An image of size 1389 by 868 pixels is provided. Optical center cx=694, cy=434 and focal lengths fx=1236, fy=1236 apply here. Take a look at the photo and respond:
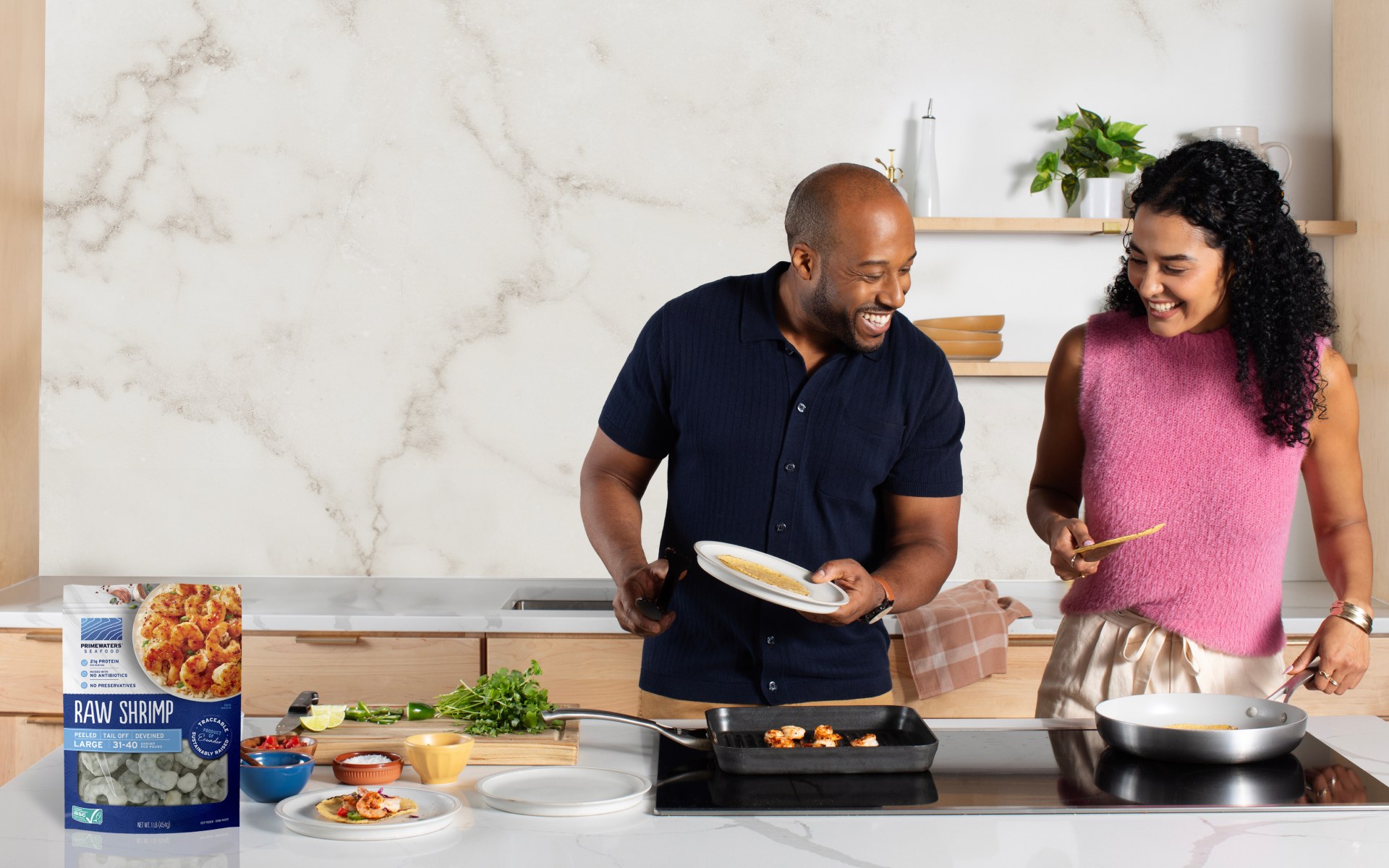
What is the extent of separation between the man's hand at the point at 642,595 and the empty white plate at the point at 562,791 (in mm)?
288

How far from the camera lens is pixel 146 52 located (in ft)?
10.1

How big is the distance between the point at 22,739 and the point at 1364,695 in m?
2.85

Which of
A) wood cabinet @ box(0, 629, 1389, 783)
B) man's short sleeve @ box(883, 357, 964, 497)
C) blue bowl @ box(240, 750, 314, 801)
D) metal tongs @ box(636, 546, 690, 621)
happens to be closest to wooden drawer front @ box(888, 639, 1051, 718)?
wood cabinet @ box(0, 629, 1389, 783)

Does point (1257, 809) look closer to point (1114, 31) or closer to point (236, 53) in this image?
point (1114, 31)

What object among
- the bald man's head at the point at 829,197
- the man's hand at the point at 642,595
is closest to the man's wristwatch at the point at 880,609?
the man's hand at the point at 642,595

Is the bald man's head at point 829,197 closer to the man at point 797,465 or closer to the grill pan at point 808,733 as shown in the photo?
the man at point 797,465

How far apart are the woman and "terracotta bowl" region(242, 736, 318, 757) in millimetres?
1024

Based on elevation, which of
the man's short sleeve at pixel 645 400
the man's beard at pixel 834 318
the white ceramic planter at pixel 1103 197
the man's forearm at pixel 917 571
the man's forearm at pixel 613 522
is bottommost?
the man's forearm at pixel 917 571

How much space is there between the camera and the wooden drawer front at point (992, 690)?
2656 mm

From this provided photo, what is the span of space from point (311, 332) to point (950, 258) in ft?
5.33

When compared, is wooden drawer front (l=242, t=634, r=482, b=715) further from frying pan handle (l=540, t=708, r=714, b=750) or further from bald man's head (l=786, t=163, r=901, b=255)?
bald man's head (l=786, t=163, r=901, b=255)

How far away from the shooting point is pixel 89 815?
1202 mm

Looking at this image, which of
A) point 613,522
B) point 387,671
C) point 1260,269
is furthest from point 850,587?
point 387,671

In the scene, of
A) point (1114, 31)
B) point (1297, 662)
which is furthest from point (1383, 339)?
point (1297, 662)
